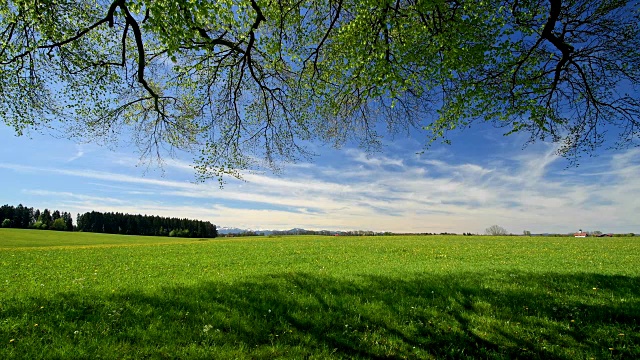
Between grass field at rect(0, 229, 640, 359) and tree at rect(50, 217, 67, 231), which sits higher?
grass field at rect(0, 229, 640, 359)

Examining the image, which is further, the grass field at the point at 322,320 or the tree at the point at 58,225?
the tree at the point at 58,225

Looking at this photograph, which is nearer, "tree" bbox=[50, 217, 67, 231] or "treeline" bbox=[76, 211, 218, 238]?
"tree" bbox=[50, 217, 67, 231]

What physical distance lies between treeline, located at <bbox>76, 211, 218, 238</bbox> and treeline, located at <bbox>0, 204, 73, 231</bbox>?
7.08 meters

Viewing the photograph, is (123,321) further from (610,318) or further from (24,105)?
(24,105)

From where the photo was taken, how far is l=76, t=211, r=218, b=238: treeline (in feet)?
416

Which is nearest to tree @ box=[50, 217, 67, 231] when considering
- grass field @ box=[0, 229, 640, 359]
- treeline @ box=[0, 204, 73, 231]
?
treeline @ box=[0, 204, 73, 231]

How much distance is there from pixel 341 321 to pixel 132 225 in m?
145

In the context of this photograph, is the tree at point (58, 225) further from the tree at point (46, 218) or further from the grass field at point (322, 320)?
the grass field at point (322, 320)

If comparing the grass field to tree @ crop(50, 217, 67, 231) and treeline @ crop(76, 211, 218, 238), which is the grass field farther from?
tree @ crop(50, 217, 67, 231)

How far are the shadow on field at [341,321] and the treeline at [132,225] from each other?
416ft

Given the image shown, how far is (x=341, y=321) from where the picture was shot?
7.25 meters

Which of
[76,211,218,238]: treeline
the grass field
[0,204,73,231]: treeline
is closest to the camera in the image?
the grass field

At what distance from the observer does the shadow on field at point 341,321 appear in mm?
5914

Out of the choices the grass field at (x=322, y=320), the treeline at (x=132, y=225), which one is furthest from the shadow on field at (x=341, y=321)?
the treeline at (x=132, y=225)
